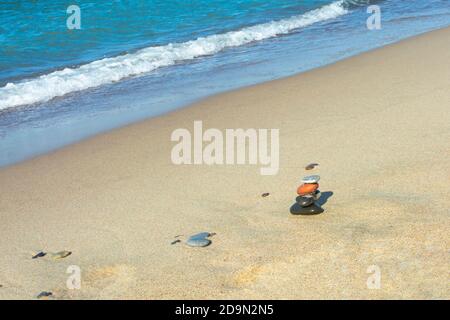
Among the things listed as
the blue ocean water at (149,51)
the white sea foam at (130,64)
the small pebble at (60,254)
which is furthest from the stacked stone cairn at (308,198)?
the white sea foam at (130,64)

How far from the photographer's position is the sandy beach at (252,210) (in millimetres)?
4535

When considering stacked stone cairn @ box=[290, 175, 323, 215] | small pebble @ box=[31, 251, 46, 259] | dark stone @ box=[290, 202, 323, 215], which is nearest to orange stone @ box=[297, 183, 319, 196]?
stacked stone cairn @ box=[290, 175, 323, 215]

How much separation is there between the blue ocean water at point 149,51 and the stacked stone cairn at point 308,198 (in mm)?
3291

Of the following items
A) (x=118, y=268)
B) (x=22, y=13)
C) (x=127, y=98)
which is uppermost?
(x=22, y=13)

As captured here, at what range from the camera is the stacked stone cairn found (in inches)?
206

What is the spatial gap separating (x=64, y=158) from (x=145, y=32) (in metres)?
7.70

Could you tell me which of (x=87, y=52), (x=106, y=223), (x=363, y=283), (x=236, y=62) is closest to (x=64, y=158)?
(x=106, y=223)

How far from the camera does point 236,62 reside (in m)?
11.5

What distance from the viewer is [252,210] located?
5.53m

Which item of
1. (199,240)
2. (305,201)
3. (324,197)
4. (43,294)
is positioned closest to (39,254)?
(43,294)

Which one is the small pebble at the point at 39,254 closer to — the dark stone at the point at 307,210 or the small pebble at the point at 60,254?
the small pebble at the point at 60,254

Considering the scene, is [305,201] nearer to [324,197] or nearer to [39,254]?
[324,197]

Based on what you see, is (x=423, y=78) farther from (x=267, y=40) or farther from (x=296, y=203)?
(x=267, y=40)

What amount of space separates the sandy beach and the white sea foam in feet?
8.49
